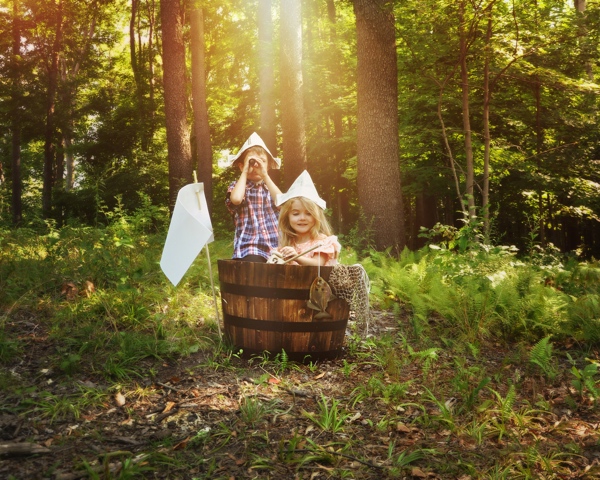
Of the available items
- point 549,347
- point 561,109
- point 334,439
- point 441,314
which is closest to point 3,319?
point 334,439

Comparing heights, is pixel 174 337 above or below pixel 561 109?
below

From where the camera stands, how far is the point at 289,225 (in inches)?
189

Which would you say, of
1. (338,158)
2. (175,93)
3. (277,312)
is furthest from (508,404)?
(338,158)

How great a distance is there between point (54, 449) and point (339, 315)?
2.32 m

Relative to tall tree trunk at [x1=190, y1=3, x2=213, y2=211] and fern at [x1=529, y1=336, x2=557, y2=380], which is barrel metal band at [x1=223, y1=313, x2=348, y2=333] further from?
tall tree trunk at [x1=190, y1=3, x2=213, y2=211]

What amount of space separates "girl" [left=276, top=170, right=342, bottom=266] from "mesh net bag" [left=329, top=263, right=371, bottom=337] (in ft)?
0.80

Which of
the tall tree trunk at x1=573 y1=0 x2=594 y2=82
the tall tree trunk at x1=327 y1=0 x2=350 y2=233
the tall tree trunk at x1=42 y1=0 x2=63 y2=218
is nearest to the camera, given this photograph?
Answer: the tall tree trunk at x1=573 y1=0 x2=594 y2=82

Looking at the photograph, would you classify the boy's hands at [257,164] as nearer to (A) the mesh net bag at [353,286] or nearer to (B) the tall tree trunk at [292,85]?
(A) the mesh net bag at [353,286]

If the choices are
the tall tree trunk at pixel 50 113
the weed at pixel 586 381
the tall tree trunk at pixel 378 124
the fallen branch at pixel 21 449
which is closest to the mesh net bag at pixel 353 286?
the weed at pixel 586 381

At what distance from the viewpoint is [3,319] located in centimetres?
485

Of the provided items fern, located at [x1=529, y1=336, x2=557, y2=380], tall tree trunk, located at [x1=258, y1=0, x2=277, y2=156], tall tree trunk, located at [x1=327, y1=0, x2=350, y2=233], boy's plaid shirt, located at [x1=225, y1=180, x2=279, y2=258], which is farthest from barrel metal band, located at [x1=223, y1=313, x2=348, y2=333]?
tall tree trunk, located at [x1=327, y1=0, x2=350, y2=233]

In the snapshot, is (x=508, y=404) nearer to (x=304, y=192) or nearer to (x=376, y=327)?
(x=376, y=327)

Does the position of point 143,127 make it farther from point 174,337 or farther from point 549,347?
point 549,347

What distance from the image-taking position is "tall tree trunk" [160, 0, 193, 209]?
496 inches
